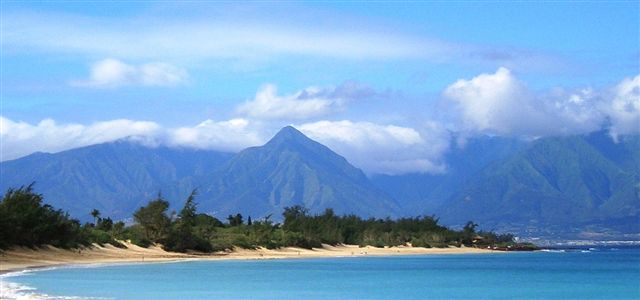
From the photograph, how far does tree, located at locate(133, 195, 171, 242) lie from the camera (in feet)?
292

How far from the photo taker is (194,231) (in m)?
95.6

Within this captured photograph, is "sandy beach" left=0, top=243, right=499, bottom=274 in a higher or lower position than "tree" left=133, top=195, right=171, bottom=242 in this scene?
lower

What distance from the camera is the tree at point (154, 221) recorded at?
88875 mm

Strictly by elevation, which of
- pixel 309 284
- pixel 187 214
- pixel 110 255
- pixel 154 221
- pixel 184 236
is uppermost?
pixel 187 214

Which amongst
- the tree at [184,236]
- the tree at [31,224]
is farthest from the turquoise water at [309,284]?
the tree at [184,236]

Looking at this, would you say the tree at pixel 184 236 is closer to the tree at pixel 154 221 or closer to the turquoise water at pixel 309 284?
the tree at pixel 154 221

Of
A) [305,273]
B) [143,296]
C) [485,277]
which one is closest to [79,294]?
[143,296]

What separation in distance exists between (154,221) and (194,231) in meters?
7.39

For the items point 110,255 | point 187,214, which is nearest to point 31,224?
point 110,255

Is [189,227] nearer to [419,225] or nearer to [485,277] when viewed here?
[485,277]

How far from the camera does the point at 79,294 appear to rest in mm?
38562

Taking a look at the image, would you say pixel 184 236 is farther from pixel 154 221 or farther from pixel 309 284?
pixel 309 284

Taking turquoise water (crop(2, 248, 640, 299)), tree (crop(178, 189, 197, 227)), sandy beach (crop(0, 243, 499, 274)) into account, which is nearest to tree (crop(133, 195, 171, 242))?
sandy beach (crop(0, 243, 499, 274))

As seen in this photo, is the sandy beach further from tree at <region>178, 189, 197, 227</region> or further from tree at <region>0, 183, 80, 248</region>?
tree at <region>178, 189, 197, 227</region>
